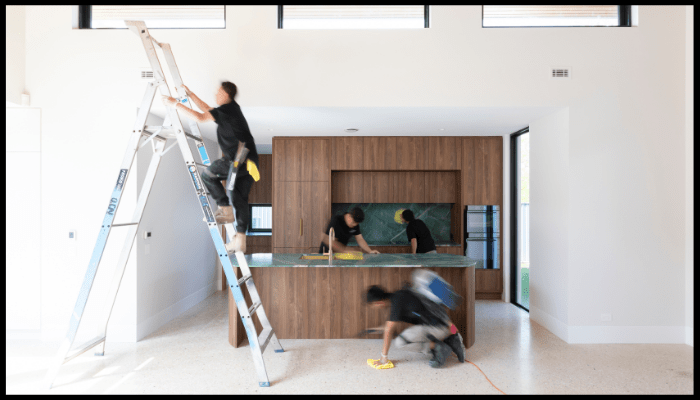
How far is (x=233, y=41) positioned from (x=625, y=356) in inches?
185

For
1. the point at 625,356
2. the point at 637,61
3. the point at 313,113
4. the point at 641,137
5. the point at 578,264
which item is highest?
the point at 637,61

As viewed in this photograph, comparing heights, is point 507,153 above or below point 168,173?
above

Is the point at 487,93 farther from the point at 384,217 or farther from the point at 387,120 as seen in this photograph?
the point at 384,217

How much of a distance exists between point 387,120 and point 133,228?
2816 millimetres

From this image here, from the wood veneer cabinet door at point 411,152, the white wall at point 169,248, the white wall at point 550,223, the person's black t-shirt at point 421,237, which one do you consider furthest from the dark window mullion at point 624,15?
the white wall at point 169,248

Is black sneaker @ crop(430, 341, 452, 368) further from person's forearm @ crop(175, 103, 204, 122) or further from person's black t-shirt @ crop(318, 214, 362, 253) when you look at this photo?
person's forearm @ crop(175, 103, 204, 122)

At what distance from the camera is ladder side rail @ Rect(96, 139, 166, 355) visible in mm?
3060

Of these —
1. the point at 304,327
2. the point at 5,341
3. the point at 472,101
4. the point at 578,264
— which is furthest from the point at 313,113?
the point at 5,341

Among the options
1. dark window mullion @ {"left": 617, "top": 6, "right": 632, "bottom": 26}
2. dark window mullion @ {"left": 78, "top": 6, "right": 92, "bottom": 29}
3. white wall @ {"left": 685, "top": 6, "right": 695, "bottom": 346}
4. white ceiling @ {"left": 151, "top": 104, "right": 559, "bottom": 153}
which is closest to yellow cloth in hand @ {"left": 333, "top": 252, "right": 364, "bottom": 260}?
white ceiling @ {"left": 151, "top": 104, "right": 559, "bottom": 153}

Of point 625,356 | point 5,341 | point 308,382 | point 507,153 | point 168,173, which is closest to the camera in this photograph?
point 308,382

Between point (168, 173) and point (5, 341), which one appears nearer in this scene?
point (5, 341)

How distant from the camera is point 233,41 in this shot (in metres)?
3.88
